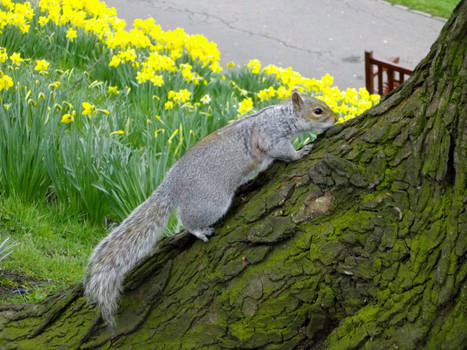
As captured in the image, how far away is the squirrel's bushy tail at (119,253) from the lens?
219 centimetres

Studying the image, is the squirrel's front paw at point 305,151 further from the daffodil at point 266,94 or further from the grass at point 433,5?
the grass at point 433,5

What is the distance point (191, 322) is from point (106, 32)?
490cm

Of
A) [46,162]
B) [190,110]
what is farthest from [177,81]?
[46,162]

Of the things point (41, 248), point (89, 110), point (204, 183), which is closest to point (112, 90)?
point (89, 110)

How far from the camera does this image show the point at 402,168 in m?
1.83

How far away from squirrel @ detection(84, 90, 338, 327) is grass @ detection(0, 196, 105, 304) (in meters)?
0.96

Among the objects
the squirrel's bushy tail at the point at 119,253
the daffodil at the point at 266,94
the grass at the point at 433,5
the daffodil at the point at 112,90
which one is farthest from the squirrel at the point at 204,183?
the grass at the point at 433,5

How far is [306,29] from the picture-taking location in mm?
10555

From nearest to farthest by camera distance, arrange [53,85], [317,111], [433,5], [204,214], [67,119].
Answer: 1. [204,214]
2. [317,111]
3. [67,119]
4. [53,85]
5. [433,5]

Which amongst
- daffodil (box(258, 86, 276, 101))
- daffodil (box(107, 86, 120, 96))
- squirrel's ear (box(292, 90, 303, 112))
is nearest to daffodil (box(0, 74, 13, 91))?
daffodil (box(107, 86, 120, 96))

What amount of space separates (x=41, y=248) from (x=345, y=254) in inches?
85.3

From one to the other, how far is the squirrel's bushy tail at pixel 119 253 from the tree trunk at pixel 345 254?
50mm

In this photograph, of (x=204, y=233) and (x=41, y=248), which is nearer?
(x=204, y=233)

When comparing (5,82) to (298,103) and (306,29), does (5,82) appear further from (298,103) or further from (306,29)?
(306,29)
